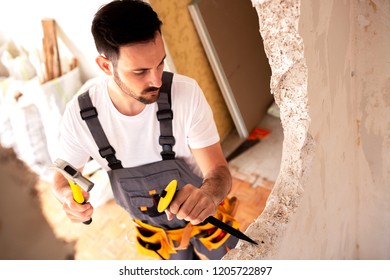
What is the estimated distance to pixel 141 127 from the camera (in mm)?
1462

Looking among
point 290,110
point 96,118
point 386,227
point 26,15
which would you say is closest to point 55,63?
point 26,15

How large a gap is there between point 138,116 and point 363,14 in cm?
87

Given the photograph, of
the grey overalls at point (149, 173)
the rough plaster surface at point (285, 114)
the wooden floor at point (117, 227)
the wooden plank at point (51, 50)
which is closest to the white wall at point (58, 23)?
the wooden plank at point (51, 50)

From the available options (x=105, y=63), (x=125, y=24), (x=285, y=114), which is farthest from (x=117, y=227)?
(x=285, y=114)

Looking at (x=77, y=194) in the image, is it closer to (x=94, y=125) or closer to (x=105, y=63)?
(x=94, y=125)

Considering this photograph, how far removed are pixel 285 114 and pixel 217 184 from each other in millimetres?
433

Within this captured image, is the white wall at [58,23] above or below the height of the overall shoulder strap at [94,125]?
above

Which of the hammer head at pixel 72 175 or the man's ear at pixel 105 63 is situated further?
the man's ear at pixel 105 63

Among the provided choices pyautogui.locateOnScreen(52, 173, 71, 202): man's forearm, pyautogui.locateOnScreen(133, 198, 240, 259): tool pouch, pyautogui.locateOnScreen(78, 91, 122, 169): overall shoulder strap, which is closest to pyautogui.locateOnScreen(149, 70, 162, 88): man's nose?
pyautogui.locateOnScreen(78, 91, 122, 169): overall shoulder strap

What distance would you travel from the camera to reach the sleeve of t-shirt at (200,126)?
1.44 metres

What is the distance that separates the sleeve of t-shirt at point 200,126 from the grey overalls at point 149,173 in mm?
88

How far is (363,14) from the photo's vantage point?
116 centimetres

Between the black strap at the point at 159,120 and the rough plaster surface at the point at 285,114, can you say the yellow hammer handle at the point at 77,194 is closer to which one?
the black strap at the point at 159,120

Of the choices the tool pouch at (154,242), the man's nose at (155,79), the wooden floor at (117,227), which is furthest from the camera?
the wooden floor at (117,227)
